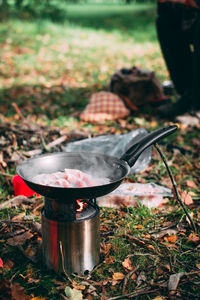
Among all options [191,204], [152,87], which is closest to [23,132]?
[191,204]

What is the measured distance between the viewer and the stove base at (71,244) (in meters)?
2.17

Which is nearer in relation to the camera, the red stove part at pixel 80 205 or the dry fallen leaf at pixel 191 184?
the red stove part at pixel 80 205

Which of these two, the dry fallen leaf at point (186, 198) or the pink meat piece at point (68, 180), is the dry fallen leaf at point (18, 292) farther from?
the dry fallen leaf at point (186, 198)

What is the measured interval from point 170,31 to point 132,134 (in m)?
2.08

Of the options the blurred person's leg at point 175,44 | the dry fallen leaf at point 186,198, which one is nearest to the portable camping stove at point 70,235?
the dry fallen leaf at point 186,198

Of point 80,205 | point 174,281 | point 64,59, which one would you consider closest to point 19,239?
point 80,205

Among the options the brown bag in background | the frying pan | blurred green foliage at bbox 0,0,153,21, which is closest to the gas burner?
the frying pan

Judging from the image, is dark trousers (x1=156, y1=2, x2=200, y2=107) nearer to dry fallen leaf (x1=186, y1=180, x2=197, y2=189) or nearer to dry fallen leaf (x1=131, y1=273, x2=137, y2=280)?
dry fallen leaf (x1=186, y1=180, x2=197, y2=189)

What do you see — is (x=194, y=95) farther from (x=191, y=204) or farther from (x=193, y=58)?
(x=191, y=204)

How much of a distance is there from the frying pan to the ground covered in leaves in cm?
57

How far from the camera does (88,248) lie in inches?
89.0

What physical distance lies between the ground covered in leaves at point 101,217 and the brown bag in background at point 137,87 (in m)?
0.27

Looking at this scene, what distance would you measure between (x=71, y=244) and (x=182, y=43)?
4.09 m

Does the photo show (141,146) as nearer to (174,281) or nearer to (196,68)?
(174,281)
